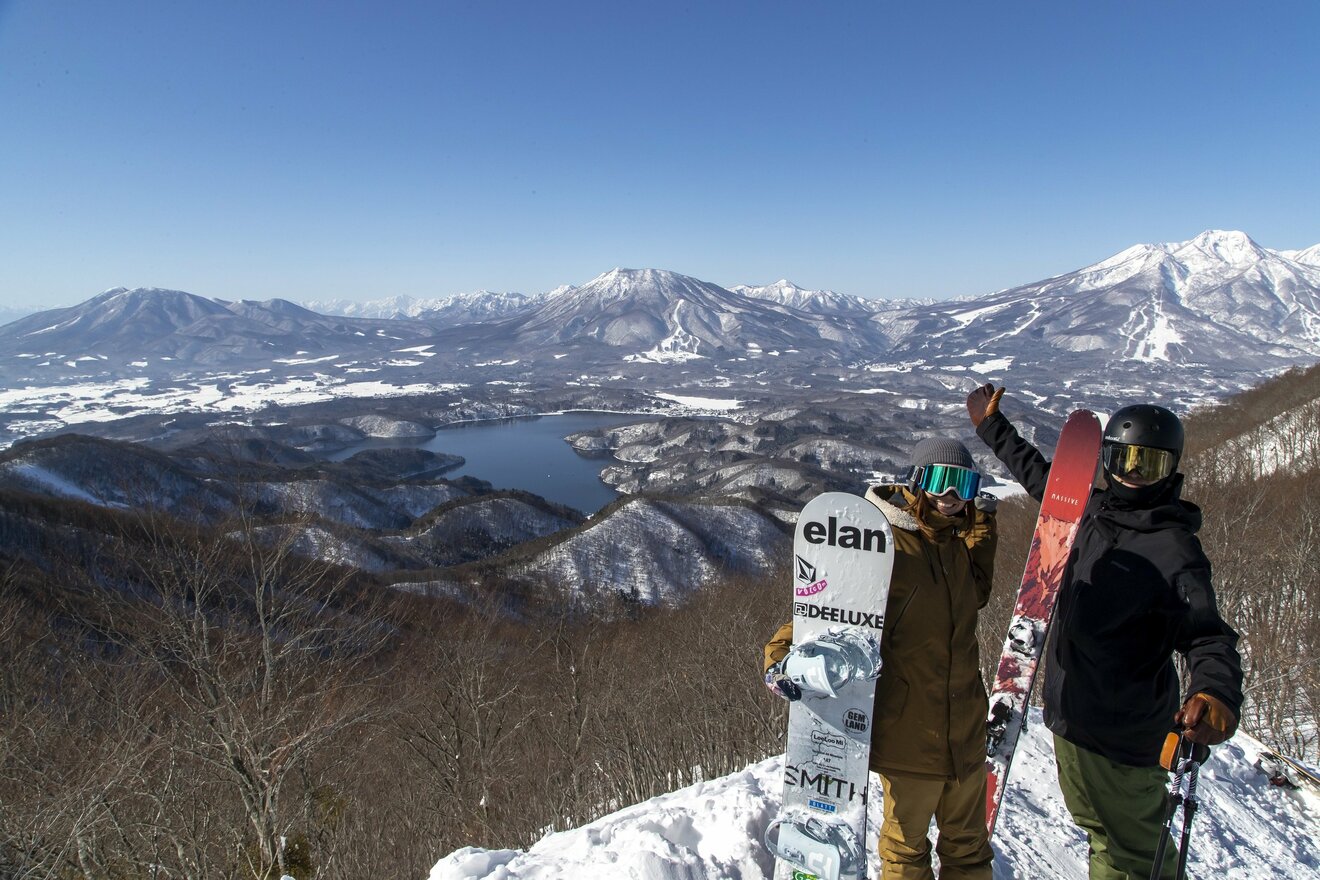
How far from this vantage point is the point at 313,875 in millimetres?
8836

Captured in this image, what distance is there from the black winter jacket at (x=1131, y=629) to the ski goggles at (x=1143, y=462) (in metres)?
0.09

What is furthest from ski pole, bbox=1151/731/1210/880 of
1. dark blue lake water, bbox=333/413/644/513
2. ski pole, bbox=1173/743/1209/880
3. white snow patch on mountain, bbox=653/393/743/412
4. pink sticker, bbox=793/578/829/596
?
white snow patch on mountain, bbox=653/393/743/412

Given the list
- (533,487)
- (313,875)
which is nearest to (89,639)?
(313,875)

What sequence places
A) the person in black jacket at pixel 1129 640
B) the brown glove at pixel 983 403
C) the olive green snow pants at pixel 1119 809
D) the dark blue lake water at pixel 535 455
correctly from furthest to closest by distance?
the dark blue lake water at pixel 535 455 < the brown glove at pixel 983 403 < the olive green snow pants at pixel 1119 809 < the person in black jacket at pixel 1129 640

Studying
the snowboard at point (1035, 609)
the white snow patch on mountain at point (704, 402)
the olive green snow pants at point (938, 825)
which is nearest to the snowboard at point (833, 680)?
the olive green snow pants at point (938, 825)

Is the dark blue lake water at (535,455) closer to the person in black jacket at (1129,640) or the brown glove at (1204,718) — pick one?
the person in black jacket at (1129,640)

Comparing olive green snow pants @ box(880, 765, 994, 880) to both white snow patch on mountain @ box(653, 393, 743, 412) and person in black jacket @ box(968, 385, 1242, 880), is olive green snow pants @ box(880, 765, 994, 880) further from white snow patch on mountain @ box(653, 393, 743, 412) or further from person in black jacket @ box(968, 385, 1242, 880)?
white snow patch on mountain @ box(653, 393, 743, 412)

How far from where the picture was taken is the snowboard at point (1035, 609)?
384 cm

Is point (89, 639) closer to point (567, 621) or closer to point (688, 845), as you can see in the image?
point (567, 621)

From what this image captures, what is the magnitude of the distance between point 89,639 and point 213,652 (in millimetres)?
15497

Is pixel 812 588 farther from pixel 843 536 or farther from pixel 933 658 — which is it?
pixel 933 658

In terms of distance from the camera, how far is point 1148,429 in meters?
3.01

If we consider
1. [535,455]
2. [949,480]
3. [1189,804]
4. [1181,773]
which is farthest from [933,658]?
[535,455]

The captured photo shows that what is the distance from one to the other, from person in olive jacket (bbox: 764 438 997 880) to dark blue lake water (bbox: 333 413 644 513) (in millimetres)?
81058
